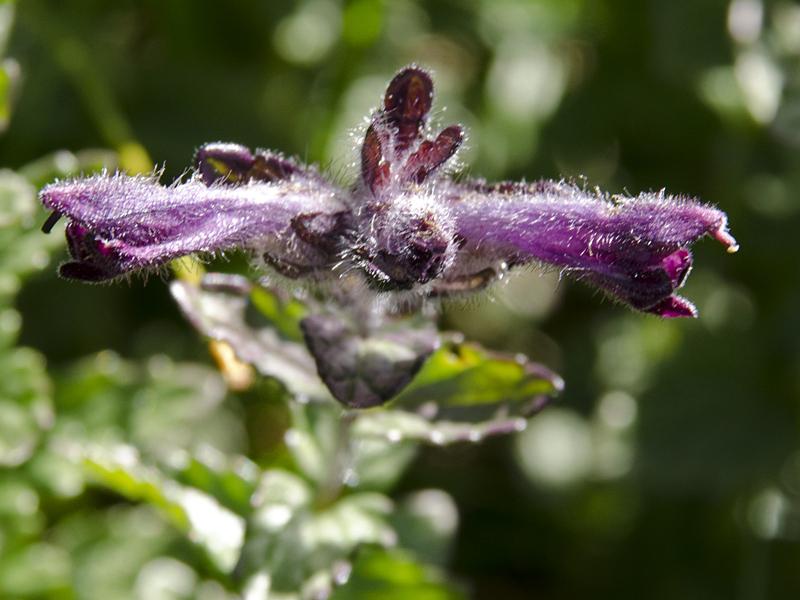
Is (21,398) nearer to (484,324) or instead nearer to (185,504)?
(185,504)

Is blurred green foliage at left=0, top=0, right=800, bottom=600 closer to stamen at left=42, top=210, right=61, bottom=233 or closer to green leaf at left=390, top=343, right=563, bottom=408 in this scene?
green leaf at left=390, top=343, right=563, bottom=408

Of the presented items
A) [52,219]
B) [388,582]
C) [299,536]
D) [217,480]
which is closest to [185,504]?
[217,480]

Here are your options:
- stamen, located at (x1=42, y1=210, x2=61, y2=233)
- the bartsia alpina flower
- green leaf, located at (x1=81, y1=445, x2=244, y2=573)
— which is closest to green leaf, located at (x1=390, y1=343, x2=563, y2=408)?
the bartsia alpina flower

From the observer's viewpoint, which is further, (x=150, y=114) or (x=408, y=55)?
(x=408, y=55)

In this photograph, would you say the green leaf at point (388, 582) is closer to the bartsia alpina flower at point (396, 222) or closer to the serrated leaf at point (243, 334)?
the serrated leaf at point (243, 334)

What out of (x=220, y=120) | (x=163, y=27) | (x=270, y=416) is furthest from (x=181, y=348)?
(x=163, y=27)

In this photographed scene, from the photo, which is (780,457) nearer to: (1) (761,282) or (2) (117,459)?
(1) (761,282)
